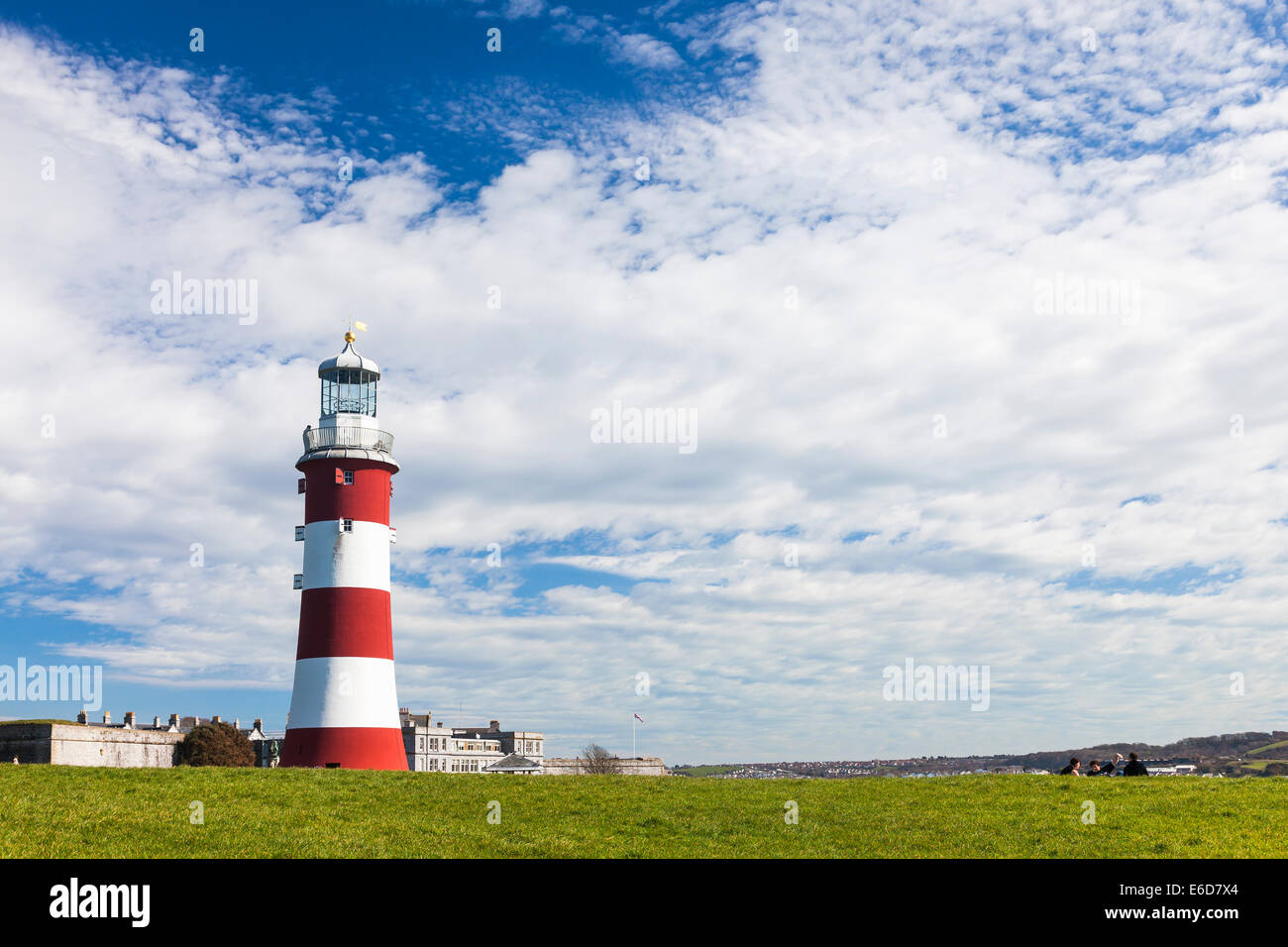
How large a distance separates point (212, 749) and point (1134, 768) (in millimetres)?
71547

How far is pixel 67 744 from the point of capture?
176 feet

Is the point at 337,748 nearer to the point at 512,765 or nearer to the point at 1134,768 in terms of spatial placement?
the point at 1134,768

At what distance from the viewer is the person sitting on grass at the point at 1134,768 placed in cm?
3189

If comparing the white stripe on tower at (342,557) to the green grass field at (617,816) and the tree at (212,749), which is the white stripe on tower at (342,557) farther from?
the tree at (212,749)

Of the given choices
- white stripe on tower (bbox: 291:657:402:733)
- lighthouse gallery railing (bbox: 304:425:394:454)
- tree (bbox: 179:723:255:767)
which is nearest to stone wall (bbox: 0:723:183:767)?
white stripe on tower (bbox: 291:657:402:733)

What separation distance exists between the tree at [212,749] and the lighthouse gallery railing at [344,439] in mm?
43052

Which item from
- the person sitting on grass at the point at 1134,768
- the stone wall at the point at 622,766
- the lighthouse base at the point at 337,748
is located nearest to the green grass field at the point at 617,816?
the person sitting on grass at the point at 1134,768

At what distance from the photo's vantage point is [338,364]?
4738cm

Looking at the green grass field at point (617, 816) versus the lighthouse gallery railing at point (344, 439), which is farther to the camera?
the lighthouse gallery railing at point (344, 439)

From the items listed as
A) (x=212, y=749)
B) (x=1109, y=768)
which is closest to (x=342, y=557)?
(x=1109, y=768)

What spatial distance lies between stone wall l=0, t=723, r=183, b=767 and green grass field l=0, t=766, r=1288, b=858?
2427cm

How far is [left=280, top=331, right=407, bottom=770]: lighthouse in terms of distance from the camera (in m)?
41.9
